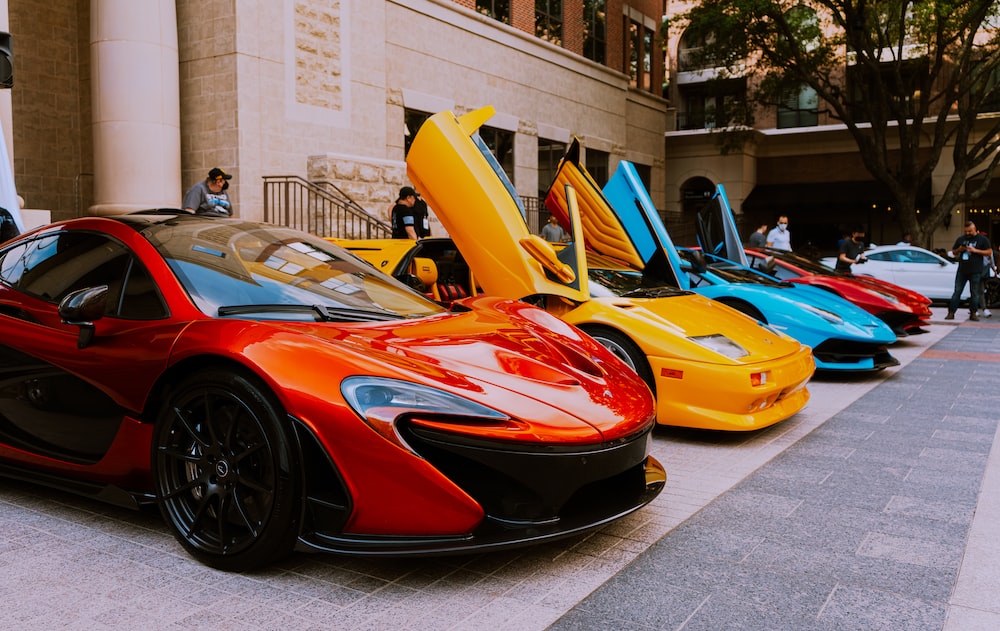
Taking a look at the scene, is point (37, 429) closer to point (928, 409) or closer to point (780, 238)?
point (928, 409)

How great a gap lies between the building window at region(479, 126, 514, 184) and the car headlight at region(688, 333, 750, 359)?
50.3 feet

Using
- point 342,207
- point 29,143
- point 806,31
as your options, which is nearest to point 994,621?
point 342,207

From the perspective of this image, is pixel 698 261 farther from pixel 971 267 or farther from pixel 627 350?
pixel 971 267

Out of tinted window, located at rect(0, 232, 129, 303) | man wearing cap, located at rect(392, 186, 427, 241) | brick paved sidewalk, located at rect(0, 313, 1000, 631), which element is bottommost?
brick paved sidewalk, located at rect(0, 313, 1000, 631)


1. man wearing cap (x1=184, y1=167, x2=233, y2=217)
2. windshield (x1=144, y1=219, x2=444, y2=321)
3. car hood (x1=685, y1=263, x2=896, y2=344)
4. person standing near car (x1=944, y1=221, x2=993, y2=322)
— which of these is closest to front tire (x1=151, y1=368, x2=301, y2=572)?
windshield (x1=144, y1=219, x2=444, y2=321)

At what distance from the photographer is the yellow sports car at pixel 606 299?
212 inches

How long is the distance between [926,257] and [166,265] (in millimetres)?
17650

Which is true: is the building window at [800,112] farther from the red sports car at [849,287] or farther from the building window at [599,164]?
the red sports car at [849,287]

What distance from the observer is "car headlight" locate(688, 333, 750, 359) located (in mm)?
5426

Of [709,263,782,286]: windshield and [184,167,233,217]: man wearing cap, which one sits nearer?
[709,263,782,286]: windshield

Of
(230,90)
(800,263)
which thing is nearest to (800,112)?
(800,263)

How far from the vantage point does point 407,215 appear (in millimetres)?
10047

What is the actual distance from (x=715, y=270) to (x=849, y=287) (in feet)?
8.77

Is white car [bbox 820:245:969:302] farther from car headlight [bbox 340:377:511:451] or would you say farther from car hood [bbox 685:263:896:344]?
car headlight [bbox 340:377:511:451]
